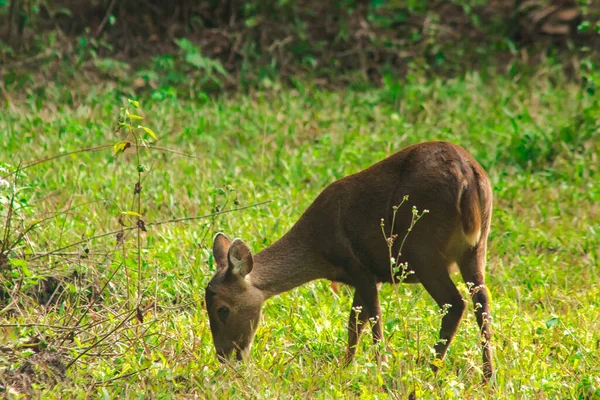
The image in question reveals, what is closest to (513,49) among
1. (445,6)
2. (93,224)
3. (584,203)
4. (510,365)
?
(445,6)

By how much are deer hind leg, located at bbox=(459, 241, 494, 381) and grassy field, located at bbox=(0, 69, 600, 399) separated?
8 centimetres

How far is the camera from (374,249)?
5.36 m

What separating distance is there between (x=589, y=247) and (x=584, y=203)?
2.99ft

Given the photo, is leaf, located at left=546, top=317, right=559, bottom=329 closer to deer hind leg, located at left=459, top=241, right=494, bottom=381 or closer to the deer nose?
deer hind leg, located at left=459, top=241, right=494, bottom=381

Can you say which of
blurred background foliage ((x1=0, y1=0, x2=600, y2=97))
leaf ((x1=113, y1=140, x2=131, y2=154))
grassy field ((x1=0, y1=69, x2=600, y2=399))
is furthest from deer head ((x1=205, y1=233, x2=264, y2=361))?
blurred background foliage ((x1=0, y1=0, x2=600, y2=97))

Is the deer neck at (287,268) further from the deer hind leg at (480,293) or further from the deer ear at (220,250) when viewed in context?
the deer hind leg at (480,293)

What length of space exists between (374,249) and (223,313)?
0.92 m

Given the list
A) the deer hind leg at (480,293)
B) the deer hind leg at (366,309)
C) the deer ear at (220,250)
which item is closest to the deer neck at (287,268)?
the deer ear at (220,250)

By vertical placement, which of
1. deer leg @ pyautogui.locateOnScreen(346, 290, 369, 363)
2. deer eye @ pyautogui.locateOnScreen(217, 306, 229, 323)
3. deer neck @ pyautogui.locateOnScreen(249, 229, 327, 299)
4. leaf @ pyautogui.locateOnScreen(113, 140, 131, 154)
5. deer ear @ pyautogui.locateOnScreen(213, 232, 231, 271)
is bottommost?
deer leg @ pyautogui.locateOnScreen(346, 290, 369, 363)

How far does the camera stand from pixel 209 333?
549cm

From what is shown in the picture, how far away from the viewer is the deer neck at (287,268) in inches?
217

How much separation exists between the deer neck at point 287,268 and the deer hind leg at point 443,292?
698 mm

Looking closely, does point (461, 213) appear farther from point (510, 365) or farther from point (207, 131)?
point (207, 131)

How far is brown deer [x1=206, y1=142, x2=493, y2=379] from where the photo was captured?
5.11 m
